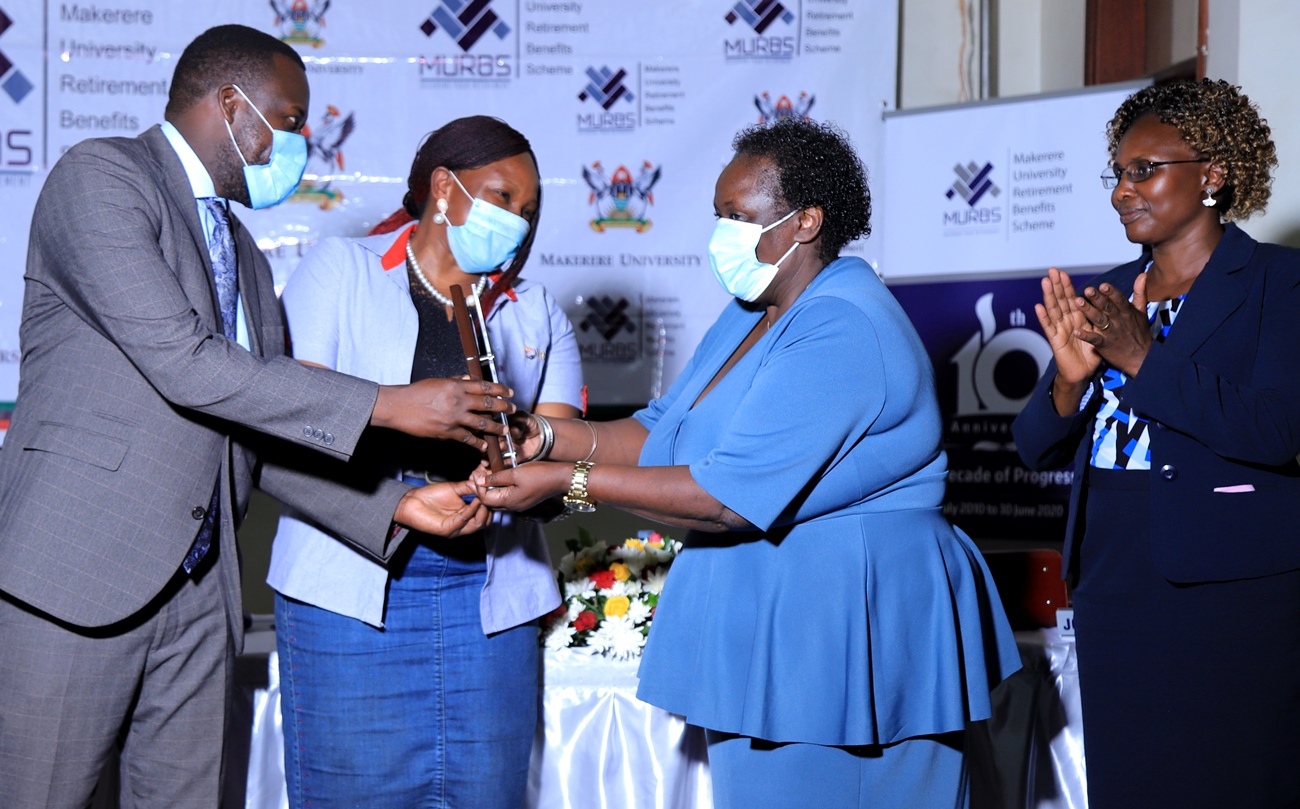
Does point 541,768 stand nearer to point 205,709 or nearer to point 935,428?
point 205,709

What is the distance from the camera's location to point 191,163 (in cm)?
214

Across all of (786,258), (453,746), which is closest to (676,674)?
(453,746)

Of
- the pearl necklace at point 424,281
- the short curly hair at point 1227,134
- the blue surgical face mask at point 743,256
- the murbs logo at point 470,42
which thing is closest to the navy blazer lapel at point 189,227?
the pearl necklace at point 424,281

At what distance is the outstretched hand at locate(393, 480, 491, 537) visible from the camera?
2240 mm

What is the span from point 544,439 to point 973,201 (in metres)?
2.63

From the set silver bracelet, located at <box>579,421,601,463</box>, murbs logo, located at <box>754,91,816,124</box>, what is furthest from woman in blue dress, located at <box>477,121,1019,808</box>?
murbs logo, located at <box>754,91,816,124</box>

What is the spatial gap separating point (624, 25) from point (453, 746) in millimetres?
3093

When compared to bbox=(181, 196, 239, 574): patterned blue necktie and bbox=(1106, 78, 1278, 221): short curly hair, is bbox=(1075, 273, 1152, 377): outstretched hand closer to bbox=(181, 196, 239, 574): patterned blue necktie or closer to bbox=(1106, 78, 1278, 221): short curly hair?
bbox=(1106, 78, 1278, 221): short curly hair

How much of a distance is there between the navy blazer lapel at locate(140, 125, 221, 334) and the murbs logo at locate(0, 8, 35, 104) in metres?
2.61

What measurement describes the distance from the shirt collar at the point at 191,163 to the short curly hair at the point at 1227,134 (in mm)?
1943

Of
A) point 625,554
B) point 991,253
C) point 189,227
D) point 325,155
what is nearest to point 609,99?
point 325,155

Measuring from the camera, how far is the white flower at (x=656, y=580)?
118 inches

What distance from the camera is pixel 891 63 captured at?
4.46 metres

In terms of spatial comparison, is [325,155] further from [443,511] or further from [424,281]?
[443,511]
